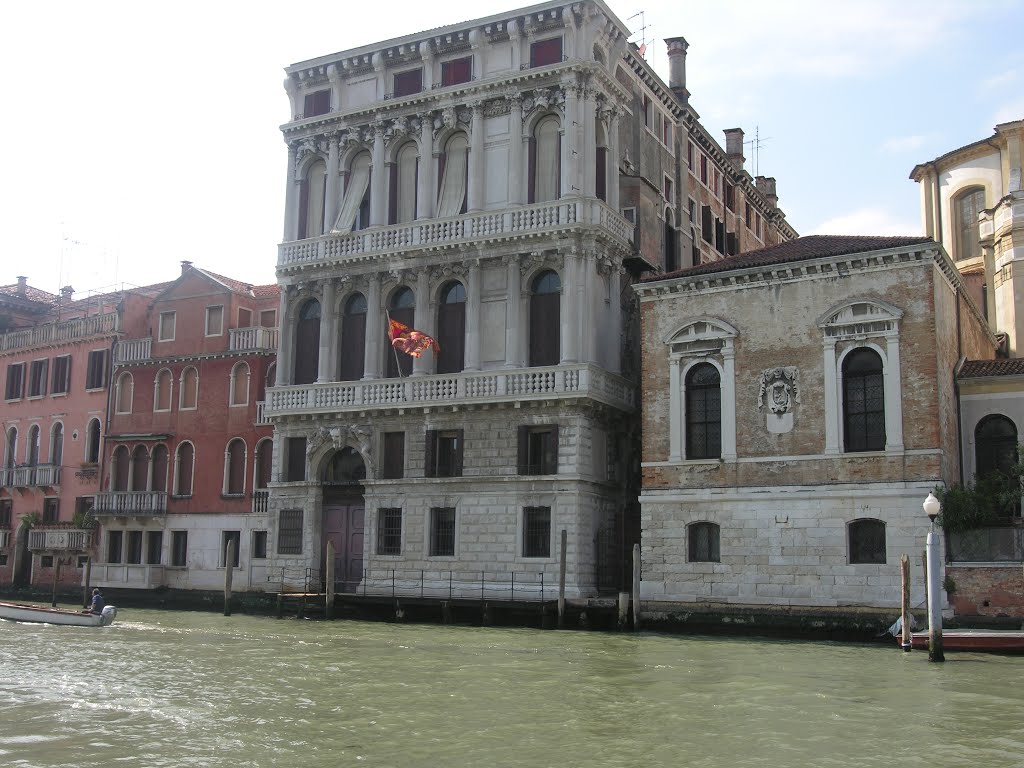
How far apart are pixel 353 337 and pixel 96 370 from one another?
38.4 ft

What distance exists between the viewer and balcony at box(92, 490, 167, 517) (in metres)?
34.7

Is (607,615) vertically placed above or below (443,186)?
below

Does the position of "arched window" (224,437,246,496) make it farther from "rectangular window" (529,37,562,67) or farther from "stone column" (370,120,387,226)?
"rectangular window" (529,37,562,67)

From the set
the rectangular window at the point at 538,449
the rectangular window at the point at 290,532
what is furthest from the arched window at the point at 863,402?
the rectangular window at the point at 290,532

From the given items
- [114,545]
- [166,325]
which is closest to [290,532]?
[114,545]

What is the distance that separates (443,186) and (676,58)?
1071 centimetres

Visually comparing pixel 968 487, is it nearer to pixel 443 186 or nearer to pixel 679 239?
pixel 679 239

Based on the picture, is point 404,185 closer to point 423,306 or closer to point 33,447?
point 423,306

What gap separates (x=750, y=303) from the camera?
24438 mm

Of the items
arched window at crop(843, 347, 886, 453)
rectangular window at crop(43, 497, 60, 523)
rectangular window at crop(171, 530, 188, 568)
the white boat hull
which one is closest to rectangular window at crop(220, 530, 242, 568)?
rectangular window at crop(171, 530, 188, 568)

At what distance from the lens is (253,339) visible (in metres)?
34.2

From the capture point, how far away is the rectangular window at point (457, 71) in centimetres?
2995

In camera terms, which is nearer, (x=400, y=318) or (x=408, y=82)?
(x=400, y=318)

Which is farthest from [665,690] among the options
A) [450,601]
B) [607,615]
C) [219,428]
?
[219,428]
